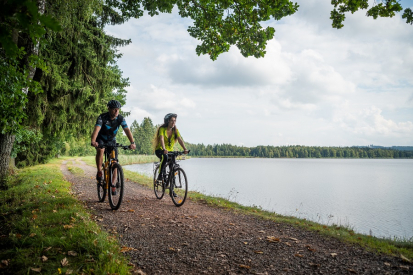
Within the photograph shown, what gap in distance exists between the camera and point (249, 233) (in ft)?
14.9

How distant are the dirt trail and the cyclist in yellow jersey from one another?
180 centimetres

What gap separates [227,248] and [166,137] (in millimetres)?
4002

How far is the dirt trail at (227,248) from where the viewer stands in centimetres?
313

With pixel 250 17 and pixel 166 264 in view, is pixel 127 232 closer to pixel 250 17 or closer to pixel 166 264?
pixel 166 264

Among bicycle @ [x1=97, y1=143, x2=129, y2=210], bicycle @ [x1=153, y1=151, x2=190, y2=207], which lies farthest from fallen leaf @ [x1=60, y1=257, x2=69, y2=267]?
bicycle @ [x1=153, y1=151, x2=190, y2=207]

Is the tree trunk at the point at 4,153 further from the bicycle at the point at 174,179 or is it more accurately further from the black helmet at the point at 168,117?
the bicycle at the point at 174,179

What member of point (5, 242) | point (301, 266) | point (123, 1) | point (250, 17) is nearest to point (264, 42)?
point (250, 17)

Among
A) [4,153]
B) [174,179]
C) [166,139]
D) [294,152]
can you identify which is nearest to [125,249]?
[174,179]

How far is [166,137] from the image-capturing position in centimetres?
705

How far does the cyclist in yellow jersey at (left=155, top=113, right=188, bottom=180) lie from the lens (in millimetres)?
6906

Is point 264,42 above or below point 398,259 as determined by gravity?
above

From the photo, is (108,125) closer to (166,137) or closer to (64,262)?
(166,137)

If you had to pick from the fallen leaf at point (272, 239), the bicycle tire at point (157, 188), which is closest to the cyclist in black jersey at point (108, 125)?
the bicycle tire at point (157, 188)

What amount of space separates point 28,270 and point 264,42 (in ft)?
20.7
